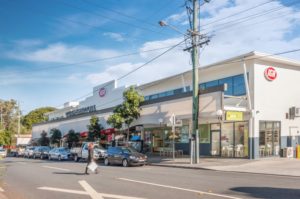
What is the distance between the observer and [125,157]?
26641 millimetres

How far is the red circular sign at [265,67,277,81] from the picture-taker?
28.4 m

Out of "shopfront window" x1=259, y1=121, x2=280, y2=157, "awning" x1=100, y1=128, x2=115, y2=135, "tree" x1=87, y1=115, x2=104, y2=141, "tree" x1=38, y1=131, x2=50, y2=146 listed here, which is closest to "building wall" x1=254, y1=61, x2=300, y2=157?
"shopfront window" x1=259, y1=121, x2=280, y2=157

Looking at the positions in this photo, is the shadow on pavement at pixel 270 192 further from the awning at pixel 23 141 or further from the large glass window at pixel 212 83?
the awning at pixel 23 141

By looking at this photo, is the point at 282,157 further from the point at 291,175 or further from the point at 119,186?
the point at 119,186

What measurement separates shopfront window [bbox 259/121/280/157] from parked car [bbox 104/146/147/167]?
28.1 ft

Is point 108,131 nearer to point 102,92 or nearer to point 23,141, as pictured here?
point 102,92

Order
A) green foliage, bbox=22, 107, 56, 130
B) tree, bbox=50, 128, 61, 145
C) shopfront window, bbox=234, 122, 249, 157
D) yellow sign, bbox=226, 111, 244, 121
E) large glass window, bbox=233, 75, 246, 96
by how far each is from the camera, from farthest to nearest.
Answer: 1. green foliage, bbox=22, 107, 56, 130
2. tree, bbox=50, 128, 61, 145
3. large glass window, bbox=233, 75, 246, 96
4. shopfront window, bbox=234, 122, 249, 157
5. yellow sign, bbox=226, 111, 244, 121

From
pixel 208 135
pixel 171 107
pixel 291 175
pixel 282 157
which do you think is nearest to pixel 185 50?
pixel 171 107

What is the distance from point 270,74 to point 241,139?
5257mm

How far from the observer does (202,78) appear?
33.7 m

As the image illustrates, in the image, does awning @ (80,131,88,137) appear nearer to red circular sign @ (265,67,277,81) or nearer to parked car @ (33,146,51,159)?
parked car @ (33,146,51,159)

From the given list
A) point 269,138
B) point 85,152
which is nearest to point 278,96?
point 269,138

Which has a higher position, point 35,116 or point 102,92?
point 102,92

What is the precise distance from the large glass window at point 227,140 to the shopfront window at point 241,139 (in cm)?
50
